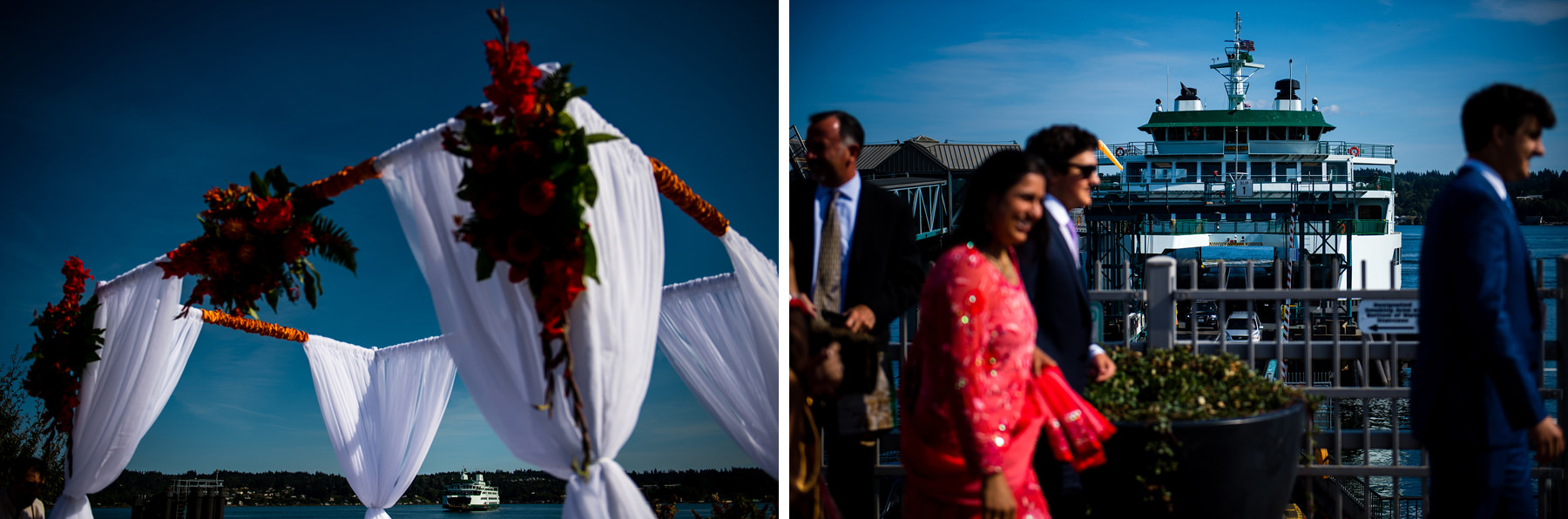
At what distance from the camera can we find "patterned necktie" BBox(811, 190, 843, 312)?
229 centimetres

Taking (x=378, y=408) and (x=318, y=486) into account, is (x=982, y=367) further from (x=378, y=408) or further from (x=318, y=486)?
(x=318, y=486)

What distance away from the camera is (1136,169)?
335 cm

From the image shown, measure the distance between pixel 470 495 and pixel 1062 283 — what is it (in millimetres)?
31022

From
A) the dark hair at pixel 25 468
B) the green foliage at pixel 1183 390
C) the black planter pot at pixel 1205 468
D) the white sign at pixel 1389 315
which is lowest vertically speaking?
the dark hair at pixel 25 468

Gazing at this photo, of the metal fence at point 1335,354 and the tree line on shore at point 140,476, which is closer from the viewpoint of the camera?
the metal fence at point 1335,354

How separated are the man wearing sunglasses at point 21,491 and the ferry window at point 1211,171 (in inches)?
192

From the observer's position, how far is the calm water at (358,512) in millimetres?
5837

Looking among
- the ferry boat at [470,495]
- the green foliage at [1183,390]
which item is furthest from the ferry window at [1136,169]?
the ferry boat at [470,495]

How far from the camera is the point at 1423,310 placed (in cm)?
182

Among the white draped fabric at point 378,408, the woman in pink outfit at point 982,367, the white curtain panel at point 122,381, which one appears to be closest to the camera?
the woman in pink outfit at point 982,367

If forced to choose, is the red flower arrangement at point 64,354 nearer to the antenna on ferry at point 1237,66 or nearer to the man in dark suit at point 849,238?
the man in dark suit at point 849,238

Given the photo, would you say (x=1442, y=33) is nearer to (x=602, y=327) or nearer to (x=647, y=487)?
(x=602, y=327)

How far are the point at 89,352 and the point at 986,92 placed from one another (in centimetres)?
350

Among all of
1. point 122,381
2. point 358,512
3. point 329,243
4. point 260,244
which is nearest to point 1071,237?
point 329,243
